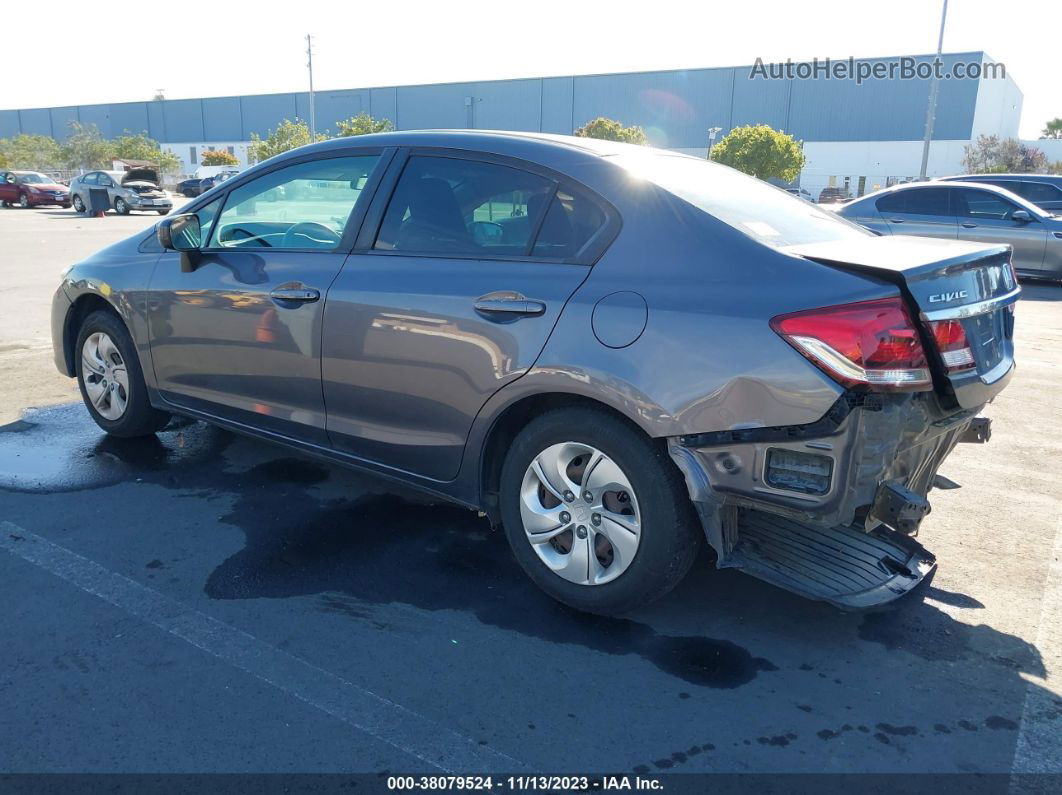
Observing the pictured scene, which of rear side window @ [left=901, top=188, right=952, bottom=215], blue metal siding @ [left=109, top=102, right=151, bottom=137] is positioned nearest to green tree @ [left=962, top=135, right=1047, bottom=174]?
rear side window @ [left=901, top=188, right=952, bottom=215]

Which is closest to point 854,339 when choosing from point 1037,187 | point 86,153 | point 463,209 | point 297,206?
point 463,209

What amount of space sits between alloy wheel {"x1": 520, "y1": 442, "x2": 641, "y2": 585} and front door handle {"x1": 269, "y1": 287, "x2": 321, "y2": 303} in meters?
1.33

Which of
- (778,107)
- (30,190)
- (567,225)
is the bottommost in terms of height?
(30,190)

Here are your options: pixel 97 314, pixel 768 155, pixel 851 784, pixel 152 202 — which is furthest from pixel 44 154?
pixel 851 784

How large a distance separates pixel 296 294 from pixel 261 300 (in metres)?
0.26

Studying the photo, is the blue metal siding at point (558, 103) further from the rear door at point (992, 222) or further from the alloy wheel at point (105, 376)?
the alloy wheel at point (105, 376)

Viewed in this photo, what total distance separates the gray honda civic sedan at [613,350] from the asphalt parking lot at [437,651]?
29cm

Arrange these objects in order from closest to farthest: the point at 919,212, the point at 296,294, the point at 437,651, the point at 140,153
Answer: the point at 437,651 → the point at 296,294 → the point at 919,212 → the point at 140,153

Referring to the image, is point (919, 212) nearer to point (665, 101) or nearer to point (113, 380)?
point (113, 380)

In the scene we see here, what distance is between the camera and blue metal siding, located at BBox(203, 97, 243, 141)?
286 feet

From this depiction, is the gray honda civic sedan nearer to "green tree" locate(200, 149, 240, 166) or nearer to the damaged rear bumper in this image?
the damaged rear bumper

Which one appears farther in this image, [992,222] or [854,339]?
[992,222]

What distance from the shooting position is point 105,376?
16.7 ft

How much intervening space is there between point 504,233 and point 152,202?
107ft
